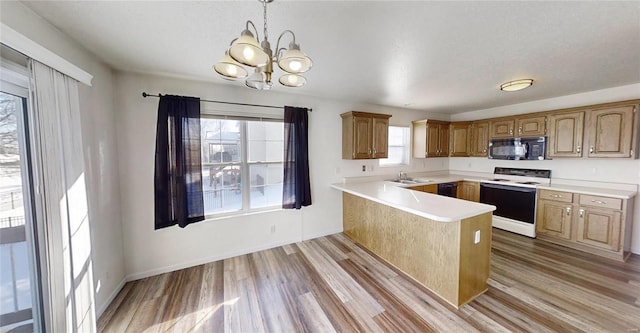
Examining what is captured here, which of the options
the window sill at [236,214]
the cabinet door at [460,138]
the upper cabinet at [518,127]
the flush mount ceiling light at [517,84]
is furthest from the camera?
the cabinet door at [460,138]

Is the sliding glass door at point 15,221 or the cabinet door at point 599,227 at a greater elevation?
the sliding glass door at point 15,221

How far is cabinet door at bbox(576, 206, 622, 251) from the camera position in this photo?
275cm

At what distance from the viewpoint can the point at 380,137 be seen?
3732 millimetres

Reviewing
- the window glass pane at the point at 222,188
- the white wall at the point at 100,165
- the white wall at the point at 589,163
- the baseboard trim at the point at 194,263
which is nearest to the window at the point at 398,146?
the white wall at the point at 589,163

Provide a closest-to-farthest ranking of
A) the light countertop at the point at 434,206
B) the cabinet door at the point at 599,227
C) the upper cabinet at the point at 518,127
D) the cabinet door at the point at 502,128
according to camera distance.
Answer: the light countertop at the point at 434,206, the cabinet door at the point at 599,227, the upper cabinet at the point at 518,127, the cabinet door at the point at 502,128

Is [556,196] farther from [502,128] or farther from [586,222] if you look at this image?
[502,128]

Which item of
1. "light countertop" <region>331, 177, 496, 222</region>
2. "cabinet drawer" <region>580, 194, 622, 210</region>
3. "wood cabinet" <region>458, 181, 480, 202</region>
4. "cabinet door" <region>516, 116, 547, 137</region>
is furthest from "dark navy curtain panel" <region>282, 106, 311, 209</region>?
"cabinet drawer" <region>580, 194, 622, 210</region>

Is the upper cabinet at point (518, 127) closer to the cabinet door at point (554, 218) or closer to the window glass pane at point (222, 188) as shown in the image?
the cabinet door at point (554, 218)

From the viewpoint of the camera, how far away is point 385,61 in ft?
6.97

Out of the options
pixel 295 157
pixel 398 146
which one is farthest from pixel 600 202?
pixel 295 157

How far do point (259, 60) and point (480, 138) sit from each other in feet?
16.2

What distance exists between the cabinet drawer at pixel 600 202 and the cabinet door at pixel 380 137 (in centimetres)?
274

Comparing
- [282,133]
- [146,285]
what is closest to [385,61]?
[282,133]

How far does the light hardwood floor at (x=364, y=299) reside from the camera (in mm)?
1798
